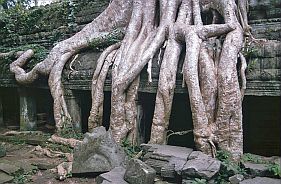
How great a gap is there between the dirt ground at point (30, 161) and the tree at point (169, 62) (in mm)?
729

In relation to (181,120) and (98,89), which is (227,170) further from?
(98,89)

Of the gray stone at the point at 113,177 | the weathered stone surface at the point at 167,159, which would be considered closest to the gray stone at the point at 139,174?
the gray stone at the point at 113,177

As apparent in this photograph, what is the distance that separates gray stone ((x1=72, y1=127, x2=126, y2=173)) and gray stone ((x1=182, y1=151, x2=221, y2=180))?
1.05 metres

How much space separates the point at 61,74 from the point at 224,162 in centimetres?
383

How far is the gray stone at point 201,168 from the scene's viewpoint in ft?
12.3

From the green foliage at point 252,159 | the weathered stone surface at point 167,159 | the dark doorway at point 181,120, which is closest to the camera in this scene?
the weathered stone surface at point 167,159

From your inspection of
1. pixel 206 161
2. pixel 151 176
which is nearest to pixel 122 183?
pixel 151 176

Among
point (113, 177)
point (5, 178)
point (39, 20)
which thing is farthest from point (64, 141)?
point (39, 20)

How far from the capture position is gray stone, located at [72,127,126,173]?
174 inches

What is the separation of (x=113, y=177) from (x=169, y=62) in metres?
2.10

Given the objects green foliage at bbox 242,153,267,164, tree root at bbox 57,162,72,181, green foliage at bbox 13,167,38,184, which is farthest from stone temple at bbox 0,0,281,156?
green foliage at bbox 13,167,38,184

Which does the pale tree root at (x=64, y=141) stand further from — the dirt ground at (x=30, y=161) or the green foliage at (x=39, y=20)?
the green foliage at (x=39, y=20)

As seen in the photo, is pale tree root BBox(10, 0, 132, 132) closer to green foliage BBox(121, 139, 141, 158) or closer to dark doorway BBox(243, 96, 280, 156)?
green foliage BBox(121, 139, 141, 158)

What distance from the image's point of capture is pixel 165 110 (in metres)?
5.02
